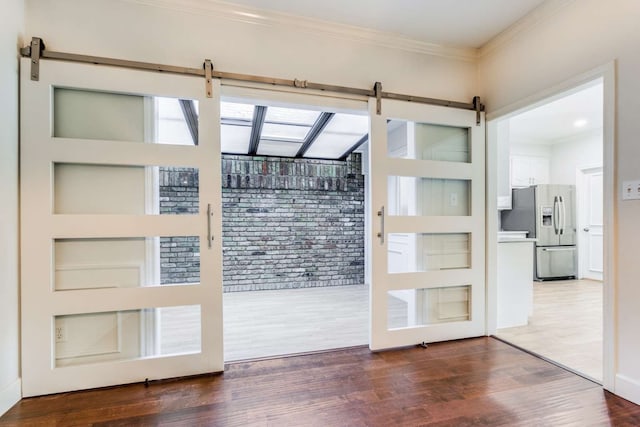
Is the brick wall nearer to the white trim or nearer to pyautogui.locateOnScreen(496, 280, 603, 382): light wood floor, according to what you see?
pyautogui.locateOnScreen(496, 280, 603, 382): light wood floor

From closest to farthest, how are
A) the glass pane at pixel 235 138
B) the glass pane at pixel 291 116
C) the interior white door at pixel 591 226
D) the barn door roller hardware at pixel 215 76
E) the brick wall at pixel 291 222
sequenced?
the barn door roller hardware at pixel 215 76, the glass pane at pixel 291 116, the glass pane at pixel 235 138, the brick wall at pixel 291 222, the interior white door at pixel 591 226

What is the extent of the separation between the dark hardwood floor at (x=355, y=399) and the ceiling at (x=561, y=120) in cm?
317

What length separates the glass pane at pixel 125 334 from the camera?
207 centimetres

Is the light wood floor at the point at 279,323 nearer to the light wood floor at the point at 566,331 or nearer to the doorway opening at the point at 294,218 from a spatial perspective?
the doorway opening at the point at 294,218

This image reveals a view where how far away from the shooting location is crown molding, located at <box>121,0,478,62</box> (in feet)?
7.34

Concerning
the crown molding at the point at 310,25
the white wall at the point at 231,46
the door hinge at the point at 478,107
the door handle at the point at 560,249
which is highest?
the crown molding at the point at 310,25

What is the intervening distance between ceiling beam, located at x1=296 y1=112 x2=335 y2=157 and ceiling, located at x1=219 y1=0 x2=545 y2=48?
1.08 meters

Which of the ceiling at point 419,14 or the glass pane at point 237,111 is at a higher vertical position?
the ceiling at point 419,14

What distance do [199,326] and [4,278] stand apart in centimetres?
114

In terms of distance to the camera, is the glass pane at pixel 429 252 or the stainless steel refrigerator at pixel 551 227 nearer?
the glass pane at pixel 429 252

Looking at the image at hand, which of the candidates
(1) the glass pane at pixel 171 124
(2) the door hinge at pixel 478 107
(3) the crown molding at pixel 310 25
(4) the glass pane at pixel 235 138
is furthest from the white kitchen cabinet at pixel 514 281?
(4) the glass pane at pixel 235 138

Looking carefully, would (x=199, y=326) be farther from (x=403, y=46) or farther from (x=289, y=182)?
(x=289, y=182)

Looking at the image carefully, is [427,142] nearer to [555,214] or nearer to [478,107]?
[478,107]

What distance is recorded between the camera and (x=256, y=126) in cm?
395
